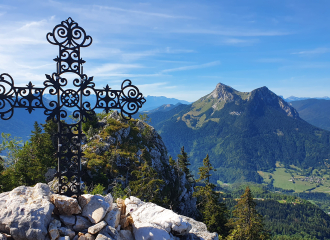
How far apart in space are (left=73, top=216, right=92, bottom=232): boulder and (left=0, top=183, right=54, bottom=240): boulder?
2.92ft

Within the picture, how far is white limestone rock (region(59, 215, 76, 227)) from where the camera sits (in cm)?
715

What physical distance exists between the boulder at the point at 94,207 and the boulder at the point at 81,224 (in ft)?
0.49

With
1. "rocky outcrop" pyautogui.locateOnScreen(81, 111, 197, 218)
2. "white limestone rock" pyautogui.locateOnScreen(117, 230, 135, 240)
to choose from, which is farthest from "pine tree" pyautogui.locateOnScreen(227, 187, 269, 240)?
"white limestone rock" pyautogui.locateOnScreen(117, 230, 135, 240)

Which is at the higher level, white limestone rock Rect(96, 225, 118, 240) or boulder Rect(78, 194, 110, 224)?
boulder Rect(78, 194, 110, 224)

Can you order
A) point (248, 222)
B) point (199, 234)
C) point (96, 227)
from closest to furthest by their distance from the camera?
1. point (96, 227)
2. point (199, 234)
3. point (248, 222)

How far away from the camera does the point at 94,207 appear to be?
7.65 metres

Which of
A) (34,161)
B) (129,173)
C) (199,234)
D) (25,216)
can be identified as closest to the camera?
(25,216)

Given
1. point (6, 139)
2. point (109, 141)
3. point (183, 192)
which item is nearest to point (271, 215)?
point (183, 192)

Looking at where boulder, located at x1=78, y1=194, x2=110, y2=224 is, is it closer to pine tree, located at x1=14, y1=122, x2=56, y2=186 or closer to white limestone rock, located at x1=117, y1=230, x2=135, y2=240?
white limestone rock, located at x1=117, y1=230, x2=135, y2=240

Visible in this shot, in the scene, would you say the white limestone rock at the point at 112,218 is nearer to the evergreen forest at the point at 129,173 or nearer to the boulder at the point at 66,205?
the boulder at the point at 66,205

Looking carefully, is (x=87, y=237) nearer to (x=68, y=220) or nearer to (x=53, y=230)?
(x=68, y=220)

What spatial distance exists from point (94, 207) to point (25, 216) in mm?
2064

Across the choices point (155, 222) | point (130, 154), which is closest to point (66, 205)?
point (155, 222)

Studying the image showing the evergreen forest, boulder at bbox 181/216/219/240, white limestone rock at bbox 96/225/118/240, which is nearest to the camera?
white limestone rock at bbox 96/225/118/240
